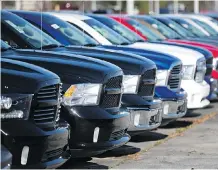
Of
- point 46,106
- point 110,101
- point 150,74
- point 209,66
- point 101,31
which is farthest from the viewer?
point 209,66

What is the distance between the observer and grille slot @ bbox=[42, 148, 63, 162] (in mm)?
7700

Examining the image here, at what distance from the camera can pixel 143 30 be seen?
1720 centimetres

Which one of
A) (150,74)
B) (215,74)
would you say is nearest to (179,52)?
(215,74)

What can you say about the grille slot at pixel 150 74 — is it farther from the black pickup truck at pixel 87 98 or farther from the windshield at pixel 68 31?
the windshield at pixel 68 31

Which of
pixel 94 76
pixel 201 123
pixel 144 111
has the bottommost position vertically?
pixel 201 123

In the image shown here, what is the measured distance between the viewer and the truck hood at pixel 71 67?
920 cm

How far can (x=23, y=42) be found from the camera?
10.6 meters

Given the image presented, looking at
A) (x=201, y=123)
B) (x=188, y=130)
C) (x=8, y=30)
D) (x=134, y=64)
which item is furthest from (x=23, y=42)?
(x=201, y=123)

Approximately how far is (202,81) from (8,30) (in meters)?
5.29

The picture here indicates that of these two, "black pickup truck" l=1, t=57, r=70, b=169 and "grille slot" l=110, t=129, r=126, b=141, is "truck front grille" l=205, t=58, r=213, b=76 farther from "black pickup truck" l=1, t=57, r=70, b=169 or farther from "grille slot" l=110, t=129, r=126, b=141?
"black pickup truck" l=1, t=57, r=70, b=169

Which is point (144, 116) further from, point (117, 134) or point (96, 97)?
point (96, 97)

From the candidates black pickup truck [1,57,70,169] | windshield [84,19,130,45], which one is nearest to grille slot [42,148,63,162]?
black pickup truck [1,57,70,169]

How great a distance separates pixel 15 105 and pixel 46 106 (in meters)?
0.52

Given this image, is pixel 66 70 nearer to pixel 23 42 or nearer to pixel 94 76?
pixel 94 76
